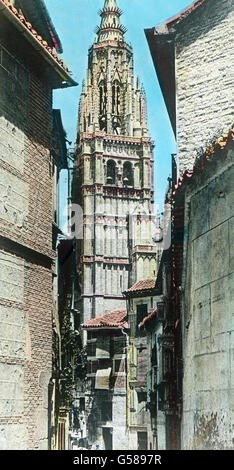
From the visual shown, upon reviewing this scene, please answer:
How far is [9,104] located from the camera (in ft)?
44.8

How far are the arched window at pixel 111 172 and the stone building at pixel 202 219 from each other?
4947 centimetres

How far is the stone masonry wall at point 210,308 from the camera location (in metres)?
11.4

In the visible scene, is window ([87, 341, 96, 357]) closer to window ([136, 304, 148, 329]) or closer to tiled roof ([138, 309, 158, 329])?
window ([136, 304, 148, 329])

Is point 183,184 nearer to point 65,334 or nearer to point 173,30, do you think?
point 173,30

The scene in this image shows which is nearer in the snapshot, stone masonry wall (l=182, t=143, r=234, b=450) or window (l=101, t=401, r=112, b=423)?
stone masonry wall (l=182, t=143, r=234, b=450)

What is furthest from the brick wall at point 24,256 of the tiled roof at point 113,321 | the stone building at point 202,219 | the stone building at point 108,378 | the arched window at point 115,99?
the arched window at point 115,99

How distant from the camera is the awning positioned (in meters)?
37.2

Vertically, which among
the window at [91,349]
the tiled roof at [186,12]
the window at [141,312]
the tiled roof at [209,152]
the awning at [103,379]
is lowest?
the awning at [103,379]

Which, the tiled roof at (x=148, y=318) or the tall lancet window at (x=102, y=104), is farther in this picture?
the tall lancet window at (x=102, y=104)

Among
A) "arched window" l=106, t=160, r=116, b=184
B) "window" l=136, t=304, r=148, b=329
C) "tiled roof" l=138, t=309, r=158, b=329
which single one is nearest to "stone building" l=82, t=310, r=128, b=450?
"window" l=136, t=304, r=148, b=329

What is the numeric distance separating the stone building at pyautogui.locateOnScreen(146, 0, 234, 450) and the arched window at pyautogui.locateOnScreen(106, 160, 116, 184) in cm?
4947

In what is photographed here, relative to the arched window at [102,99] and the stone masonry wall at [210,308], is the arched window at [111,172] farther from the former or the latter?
the stone masonry wall at [210,308]
